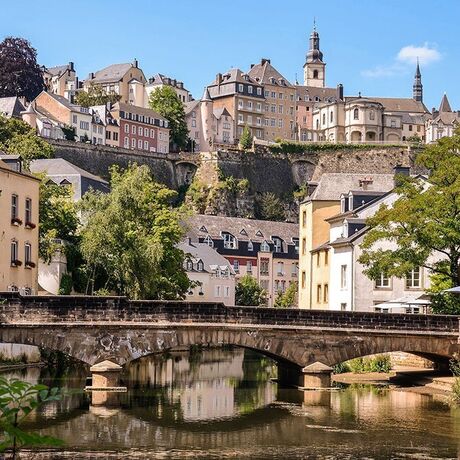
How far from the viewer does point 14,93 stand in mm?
142875

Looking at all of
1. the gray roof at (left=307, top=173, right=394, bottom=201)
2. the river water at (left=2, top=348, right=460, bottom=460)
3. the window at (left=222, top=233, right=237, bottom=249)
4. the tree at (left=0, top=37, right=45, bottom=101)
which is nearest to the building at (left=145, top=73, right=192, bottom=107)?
the tree at (left=0, top=37, right=45, bottom=101)

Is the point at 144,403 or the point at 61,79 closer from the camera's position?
the point at 144,403

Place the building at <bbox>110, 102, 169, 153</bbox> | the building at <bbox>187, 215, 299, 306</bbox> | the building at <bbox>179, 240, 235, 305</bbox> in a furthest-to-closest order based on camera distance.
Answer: the building at <bbox>110, 102, 169, 153</bbox>, the building at <bbox>187, 215, 299, 306</bbox>, the building at <bbox>179, 240, 235, 305</bbox>

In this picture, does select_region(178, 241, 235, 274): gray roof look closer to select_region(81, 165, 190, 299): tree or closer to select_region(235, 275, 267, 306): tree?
select_region(235, 275, 267, 306): tree

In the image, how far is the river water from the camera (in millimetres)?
28281

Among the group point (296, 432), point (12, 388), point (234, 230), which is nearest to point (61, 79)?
point (234, 230)

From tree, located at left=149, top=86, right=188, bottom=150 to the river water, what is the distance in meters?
110

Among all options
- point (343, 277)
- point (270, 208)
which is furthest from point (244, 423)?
point (270, 208)

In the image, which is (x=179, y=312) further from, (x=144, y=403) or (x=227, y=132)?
(x=227, y=132)

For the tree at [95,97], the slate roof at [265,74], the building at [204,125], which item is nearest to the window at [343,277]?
the tree at [95,97]

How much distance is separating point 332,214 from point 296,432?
40.5m

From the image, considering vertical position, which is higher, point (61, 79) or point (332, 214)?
point (61, 79)

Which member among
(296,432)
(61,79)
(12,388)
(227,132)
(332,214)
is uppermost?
(61,79)

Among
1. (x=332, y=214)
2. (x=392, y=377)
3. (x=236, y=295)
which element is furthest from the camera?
(x=236, y=295)
